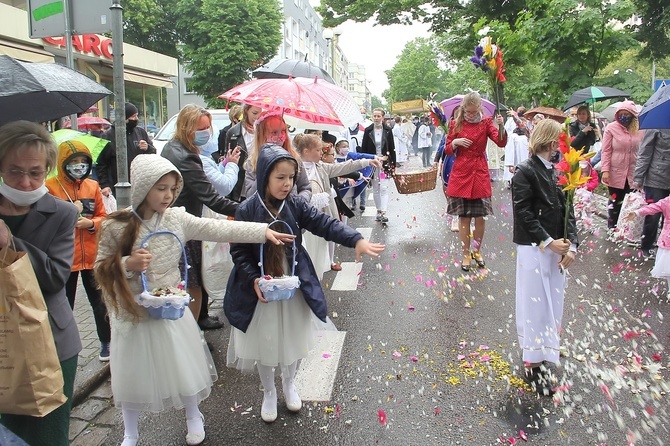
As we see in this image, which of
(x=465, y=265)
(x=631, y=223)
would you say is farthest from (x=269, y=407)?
(x=631, y=223)

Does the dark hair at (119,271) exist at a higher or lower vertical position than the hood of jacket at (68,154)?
lower

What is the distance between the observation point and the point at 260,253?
3.32 m

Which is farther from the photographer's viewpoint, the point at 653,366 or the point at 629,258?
the point at 629,258

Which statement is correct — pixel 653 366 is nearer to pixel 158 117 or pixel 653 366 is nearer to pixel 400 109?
pixel 158 117

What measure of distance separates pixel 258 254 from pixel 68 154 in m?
1.61

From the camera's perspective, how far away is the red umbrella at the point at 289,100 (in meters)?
4.99

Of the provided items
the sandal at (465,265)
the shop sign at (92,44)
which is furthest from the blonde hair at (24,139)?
Answer: the shop sign at (92,44)

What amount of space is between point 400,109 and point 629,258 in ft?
133

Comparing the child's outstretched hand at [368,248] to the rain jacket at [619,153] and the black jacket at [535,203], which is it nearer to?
the black jacket at [535,203]

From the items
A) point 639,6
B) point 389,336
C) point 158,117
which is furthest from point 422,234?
point 158,117

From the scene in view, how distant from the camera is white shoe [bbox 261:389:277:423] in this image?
11.4 ft

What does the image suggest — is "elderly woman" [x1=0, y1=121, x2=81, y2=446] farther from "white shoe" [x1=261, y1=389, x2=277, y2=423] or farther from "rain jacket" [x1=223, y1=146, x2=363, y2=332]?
"white shoe" [x1=261, y1=389, x2=277, y2=423]

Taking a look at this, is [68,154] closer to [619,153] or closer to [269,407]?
→ [269,407]

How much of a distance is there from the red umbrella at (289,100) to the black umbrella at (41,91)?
7.08 feet
